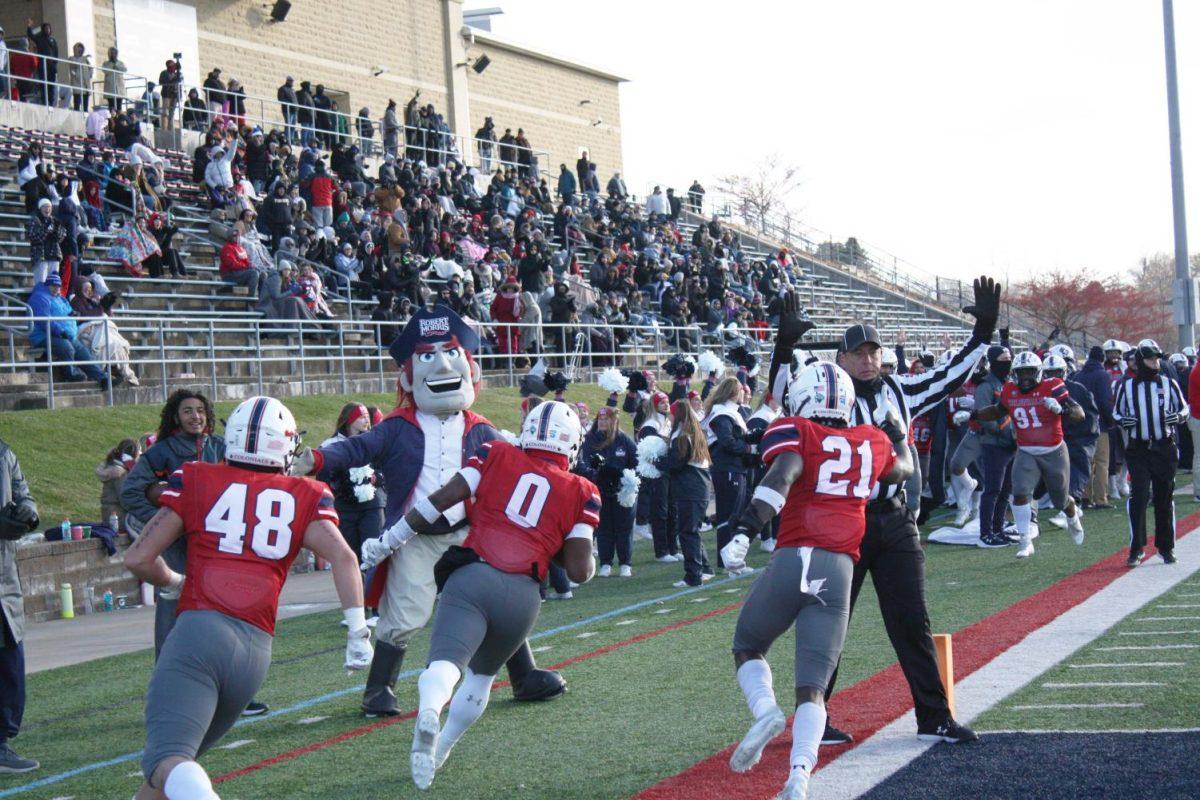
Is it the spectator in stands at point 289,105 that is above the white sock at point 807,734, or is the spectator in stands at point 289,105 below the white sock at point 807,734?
above

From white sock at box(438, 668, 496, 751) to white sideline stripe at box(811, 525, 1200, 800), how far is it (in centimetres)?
142

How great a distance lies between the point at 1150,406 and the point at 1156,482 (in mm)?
689

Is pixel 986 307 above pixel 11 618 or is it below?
above

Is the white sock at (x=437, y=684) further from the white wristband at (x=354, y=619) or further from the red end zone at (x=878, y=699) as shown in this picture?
the red end zone at (x=878, y=699)

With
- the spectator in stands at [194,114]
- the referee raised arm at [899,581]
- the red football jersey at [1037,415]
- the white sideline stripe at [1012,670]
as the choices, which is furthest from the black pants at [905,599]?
the spectator in stands at [194,114]

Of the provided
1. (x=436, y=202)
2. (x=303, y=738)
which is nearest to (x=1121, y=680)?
(x=303, y=738)

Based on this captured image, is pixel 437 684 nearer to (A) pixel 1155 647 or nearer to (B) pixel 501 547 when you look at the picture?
(B) pixel 501 547

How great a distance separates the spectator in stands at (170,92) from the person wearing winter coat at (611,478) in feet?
43.4

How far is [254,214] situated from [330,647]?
36.4ft

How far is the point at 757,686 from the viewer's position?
5.53 m

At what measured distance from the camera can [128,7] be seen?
28.1 m

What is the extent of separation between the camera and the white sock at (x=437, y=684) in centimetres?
559

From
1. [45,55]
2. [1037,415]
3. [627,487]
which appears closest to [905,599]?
[627,487]

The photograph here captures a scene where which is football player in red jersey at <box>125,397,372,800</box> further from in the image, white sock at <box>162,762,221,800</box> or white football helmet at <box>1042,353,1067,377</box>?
white football helmet at <box>1042,353,1067,377</box>
